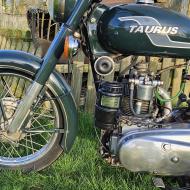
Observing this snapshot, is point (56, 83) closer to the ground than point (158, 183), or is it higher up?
higher up

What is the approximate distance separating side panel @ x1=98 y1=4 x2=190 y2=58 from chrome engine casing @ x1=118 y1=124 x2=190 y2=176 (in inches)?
21.9

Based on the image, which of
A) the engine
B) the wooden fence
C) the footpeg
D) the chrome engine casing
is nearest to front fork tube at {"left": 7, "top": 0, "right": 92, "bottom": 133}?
the engine

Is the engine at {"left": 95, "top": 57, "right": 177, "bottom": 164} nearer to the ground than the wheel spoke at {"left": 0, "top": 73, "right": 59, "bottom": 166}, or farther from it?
farther from it

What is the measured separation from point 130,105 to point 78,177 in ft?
2.82

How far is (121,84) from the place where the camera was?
3023 millimetres

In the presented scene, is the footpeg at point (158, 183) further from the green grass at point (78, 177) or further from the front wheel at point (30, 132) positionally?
the front wheel at point (30, 132)

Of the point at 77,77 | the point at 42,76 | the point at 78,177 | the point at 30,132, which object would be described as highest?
the point at 42,76

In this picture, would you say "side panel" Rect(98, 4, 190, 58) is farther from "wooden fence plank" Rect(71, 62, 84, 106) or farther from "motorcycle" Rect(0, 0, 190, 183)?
"wooden fence plank" Rect(71, 62, 84, 106)

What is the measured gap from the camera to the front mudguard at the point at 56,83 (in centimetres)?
318

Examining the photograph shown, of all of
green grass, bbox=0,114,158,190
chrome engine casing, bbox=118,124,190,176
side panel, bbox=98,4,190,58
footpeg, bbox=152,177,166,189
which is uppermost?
side panel, bbox=98,4,190,58

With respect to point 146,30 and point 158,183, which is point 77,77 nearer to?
point 158,183

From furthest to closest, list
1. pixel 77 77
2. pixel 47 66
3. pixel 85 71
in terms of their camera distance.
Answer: pixel 85 71
pixel 77 77
pixel 47 66

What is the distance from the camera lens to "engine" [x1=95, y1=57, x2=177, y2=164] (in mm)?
2988

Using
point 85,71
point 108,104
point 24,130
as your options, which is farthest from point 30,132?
point 85,71
